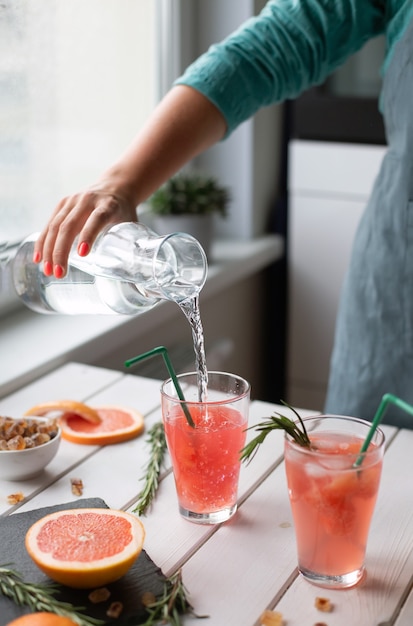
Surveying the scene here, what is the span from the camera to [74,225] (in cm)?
121

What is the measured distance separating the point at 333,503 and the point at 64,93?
134 centimetres

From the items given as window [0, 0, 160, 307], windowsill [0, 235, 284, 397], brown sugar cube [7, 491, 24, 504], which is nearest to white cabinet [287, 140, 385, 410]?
windowsill [0, 235, 284, 397]

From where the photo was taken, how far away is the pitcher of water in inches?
44.3

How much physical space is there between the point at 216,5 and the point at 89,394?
4.32ft

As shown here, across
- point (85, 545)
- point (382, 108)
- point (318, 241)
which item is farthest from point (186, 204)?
point (85, 545)

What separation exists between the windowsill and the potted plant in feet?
0.43

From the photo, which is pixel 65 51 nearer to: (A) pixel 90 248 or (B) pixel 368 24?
(B) pixel 368 24

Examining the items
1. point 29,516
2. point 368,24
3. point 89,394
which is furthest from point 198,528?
point 368,24

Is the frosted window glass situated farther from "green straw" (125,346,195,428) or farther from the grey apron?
"green straw" (125,346,195,428)

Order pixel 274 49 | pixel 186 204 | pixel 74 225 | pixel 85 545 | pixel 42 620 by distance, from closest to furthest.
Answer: pixel 42 620 → pixel 85 545 → pixel 74 225 → pixel 274 49 → pixel 186 204

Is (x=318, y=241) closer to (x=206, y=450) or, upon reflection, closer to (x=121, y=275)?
(x=121, y=275)

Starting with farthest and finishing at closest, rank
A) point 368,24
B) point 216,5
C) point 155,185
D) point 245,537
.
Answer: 1. point 216,5
2. point 368,24
3. point 155,185
4. point 245,537

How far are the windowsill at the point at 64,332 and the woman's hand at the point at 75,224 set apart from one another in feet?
1.09

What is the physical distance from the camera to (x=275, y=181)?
2629mm
